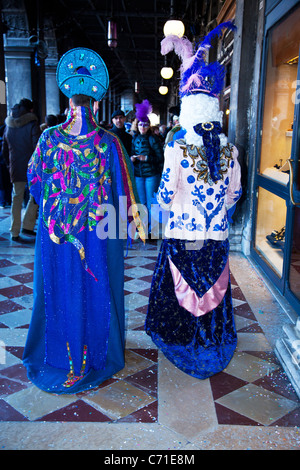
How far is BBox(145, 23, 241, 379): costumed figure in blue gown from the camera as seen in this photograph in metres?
2.67

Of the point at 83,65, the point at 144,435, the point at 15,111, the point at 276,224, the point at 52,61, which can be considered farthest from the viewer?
the point at 52,61

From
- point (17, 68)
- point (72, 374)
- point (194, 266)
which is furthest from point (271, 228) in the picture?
point (17, 68)

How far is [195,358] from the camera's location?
2.89 meters

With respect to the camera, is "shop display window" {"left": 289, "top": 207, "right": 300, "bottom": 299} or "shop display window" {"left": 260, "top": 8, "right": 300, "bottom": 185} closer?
"shop display window" {"left": 289, "top": 207, "right": 300, "bottom": 299}

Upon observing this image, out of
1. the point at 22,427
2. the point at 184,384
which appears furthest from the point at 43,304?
the point at 184,384

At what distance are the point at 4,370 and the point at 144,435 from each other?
1101mm

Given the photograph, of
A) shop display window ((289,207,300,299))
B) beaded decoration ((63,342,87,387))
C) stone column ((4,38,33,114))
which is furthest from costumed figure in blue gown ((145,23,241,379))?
stone column ((4,38,33,114))

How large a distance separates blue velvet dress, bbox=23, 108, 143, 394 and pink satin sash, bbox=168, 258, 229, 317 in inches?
16.0

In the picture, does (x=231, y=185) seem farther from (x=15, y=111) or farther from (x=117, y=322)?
(x=15, y=111)

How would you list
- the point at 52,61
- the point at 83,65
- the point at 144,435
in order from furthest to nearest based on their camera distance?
the point at 52,61 < the point at 83,65 < the point at 144,435

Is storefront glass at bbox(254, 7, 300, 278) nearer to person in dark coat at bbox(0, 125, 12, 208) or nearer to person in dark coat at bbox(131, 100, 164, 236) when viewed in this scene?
person in dark coat at bbox(131, 100, 164, 236)

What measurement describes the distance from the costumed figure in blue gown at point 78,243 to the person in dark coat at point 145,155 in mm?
3225

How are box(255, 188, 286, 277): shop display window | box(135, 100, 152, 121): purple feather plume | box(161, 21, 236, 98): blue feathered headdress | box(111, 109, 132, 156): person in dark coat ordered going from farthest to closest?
box(111, 109, 132, 156): person in dark coat < box(135, 100, 152, 121): purple feather plume < box(255, 188, 286, 277): shop display window < box(161, 21, 236, 98): blue feathered headdress

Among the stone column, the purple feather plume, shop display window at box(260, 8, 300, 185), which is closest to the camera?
shop display window at box(260, 8, 300, 185)
